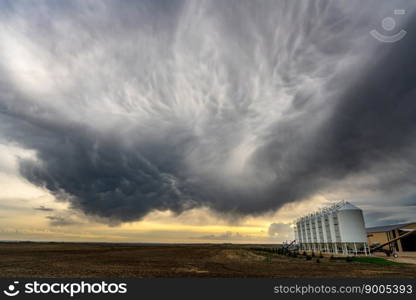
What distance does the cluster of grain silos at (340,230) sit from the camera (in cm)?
7262

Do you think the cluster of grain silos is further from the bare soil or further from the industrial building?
the bare soil

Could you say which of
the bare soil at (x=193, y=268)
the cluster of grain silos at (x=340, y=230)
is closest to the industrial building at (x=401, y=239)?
the cluster of grain silos at (x=340, y=230)

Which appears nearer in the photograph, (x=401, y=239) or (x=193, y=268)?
(x=193, y=268)

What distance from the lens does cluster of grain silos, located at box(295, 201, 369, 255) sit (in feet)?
238

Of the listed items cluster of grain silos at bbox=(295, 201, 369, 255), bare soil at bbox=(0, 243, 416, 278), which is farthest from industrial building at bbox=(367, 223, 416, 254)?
bare soil at bbox=(0, 243, 416, 278)

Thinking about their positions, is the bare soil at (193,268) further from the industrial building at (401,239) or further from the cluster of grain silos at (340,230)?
the industrial building at (401,239)

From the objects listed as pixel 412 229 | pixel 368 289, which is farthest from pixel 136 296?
pixel 412 229

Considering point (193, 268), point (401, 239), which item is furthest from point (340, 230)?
point (193, 268)

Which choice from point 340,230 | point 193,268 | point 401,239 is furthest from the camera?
point 401,239

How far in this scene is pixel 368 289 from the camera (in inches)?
791

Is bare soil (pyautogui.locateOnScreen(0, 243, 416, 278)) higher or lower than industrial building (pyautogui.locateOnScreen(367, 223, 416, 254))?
lower

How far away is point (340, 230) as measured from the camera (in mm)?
74750

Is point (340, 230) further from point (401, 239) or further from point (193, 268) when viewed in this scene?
point (193, 268)

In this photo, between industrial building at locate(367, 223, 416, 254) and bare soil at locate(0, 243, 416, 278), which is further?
industrial building at locate(367, 223, 416, 254)
